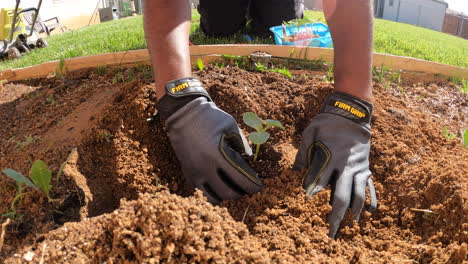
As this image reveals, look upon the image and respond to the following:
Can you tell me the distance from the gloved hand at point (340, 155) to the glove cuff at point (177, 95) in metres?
0.52

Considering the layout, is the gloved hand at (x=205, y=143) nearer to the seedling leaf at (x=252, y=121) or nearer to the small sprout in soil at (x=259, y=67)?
the seedling leaf at (x=252, y=121)

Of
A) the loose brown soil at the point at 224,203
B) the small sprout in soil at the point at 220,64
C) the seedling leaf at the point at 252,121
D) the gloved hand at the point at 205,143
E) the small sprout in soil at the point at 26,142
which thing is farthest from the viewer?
the small sprout in soil at the point at 220,64

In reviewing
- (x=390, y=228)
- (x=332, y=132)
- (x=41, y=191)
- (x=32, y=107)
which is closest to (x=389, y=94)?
(x=332, y=132)

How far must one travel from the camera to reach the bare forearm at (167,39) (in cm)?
164

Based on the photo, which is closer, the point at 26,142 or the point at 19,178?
the point at 19,178

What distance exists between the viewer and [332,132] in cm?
150

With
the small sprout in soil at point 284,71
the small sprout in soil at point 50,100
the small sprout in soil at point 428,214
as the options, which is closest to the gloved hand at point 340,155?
the small sprout in soil at point 428,214

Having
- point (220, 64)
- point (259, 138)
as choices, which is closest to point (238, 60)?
point (220, 64)

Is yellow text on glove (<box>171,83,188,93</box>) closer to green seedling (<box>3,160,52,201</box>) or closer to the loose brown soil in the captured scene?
the loose brown soil

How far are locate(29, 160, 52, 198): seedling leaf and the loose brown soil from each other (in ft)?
0.28

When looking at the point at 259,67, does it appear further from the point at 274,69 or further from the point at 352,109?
the point at 352,109

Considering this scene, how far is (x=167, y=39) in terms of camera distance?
1688mm

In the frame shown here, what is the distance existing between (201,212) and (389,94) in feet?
5.34

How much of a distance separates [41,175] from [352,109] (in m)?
1.26
